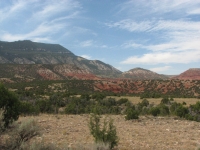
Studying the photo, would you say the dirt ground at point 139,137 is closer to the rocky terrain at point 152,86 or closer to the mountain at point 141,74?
the rocky terrain at point 152,86

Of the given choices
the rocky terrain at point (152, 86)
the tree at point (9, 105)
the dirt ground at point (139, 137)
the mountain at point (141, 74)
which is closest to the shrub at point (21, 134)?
the dirt ground at point (139, 137)

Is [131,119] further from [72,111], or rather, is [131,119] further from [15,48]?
[15,48]

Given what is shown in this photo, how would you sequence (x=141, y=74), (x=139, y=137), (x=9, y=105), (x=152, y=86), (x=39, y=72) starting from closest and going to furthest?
(x=9, y=105) → (x=139, y=137) → (x=152, y=86) → (x=39, y=72) → (x=141, y=74)

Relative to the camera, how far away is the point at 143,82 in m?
79.2

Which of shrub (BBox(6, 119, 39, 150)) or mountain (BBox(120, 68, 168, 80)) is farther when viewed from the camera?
mountain (BBox(120, 68, 168, 80))

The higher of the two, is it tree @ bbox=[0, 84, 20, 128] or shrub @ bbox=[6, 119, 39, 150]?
tree @ bbox=[0, 84, 20, 128]

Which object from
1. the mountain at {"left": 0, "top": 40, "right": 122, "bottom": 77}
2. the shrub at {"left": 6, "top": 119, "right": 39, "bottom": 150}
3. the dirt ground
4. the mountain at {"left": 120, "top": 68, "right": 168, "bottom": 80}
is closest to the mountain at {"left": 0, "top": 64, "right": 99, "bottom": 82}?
the mountain at {"left": 0, "top": 40, "right": 122, "bottom": 77}

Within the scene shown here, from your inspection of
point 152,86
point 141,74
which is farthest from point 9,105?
point 141,74

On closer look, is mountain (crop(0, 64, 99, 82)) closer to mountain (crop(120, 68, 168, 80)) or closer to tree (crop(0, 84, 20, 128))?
mountain (crop(120, 68, 168, 80))

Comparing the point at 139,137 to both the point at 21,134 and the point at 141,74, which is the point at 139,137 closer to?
the point at 21,134

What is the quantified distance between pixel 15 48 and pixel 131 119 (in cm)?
16851

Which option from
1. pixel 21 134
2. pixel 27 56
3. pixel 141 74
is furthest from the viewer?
pixel 141 74

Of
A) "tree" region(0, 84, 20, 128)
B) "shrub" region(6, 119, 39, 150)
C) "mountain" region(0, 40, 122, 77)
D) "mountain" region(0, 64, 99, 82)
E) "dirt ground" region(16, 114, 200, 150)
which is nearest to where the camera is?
"shrub" region(6, 119, 39, 150)

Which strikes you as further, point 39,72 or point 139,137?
point 39,72
